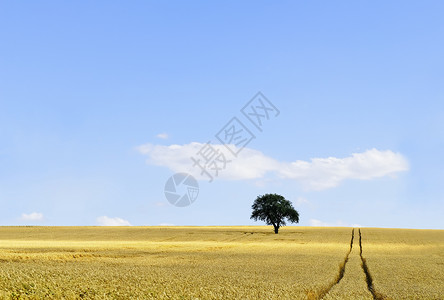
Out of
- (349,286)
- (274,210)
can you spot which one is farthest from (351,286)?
(274,210)

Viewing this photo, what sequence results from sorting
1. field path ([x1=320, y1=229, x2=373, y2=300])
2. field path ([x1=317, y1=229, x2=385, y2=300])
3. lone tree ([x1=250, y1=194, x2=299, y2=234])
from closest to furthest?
field path ([x1=320, y1=229, x2=373, y2=300])
field path ([x1=317, y1=229, x2=385, y2=300])
lone tree ([x1=250, y1=194, x2=299, y2=234])

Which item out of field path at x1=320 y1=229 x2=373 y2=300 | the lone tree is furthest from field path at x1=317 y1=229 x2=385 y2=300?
the lone tree

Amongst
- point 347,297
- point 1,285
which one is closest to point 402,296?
point 347,297

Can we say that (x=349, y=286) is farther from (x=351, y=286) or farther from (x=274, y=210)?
(x=274, y=210)

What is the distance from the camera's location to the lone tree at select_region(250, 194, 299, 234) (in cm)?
9845

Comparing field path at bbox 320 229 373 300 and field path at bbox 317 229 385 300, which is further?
field path at bbox 317 229 385 300

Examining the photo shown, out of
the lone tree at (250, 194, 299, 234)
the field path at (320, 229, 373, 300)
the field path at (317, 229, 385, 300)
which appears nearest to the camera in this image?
the field path at (320, 229, 373, 300)

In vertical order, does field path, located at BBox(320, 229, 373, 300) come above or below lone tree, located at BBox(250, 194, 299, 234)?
below

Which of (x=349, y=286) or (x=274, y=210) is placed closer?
(x=349, y=286)

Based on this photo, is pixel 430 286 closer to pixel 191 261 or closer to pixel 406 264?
pixel 406 264

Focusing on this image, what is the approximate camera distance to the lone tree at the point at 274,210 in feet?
323

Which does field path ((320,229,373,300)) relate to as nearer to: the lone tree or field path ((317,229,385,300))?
field path ((317,229,385,300))

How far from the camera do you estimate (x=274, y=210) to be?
98.9 metres

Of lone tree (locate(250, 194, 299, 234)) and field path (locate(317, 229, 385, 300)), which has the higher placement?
lone tree (locate(250, 194, 299, 234))
